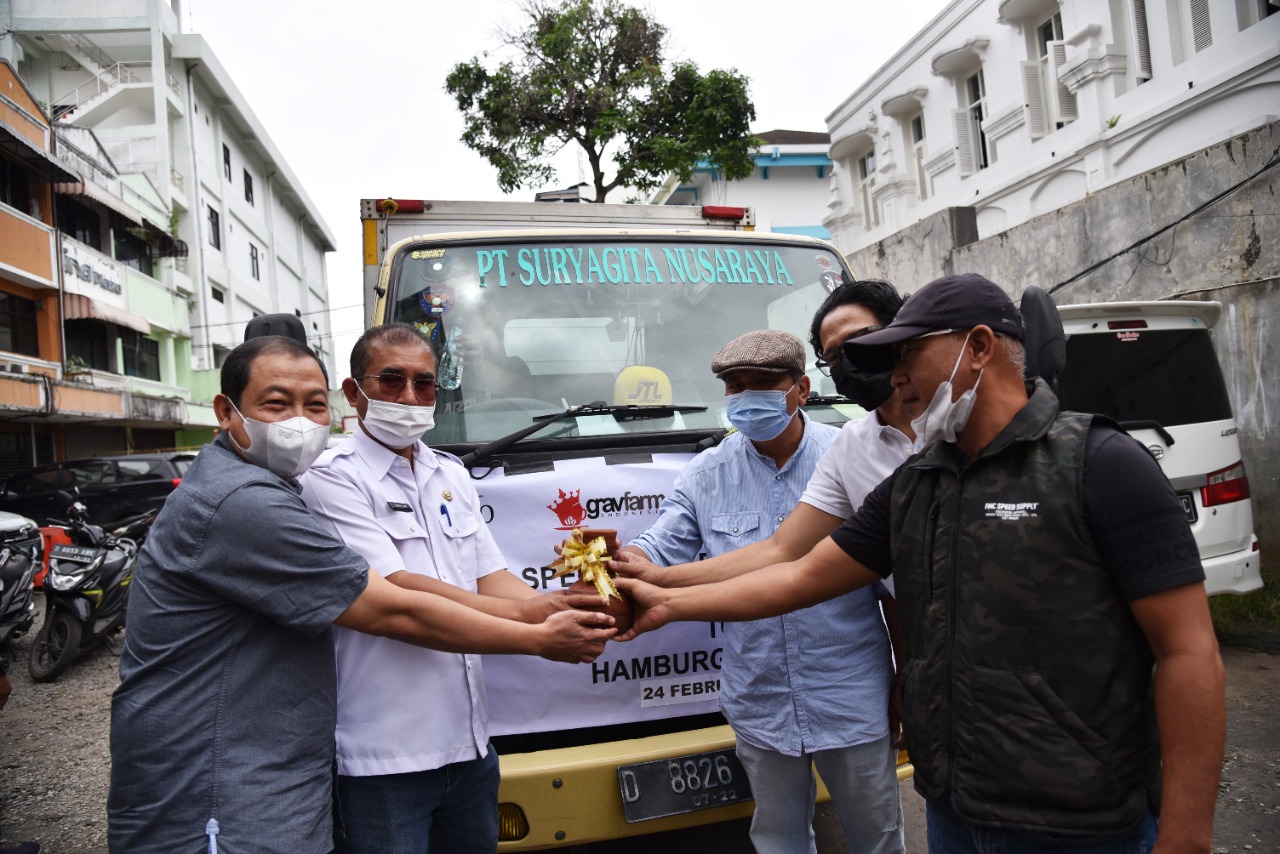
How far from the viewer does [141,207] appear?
23344mm

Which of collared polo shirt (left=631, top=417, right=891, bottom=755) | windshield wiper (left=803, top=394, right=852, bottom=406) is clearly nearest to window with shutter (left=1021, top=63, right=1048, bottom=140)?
windshield wiper (left=803, top=394, right=852, bottom=406)

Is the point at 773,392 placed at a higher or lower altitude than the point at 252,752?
higher

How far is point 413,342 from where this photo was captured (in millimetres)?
2494

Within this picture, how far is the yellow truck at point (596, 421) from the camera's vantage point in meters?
2.59

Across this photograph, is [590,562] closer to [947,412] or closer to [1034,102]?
[947,412]

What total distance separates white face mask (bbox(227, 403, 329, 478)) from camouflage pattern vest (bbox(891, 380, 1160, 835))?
144cm

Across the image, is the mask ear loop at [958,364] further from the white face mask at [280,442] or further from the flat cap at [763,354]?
the white face mask at [280,442]

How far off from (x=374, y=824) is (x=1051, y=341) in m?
2.15

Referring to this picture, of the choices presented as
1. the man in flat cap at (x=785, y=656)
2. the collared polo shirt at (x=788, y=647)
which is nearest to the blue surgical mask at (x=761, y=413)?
the man in flat cap at (x=785, y=656)

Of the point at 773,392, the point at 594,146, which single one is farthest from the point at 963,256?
the point at 773,392

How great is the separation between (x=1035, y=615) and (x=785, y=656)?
933 millimetres

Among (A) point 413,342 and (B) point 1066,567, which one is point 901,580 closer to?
(B) point 1066,567

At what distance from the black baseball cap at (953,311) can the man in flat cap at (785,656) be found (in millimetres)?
881

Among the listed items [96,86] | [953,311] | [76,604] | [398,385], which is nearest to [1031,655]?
[953,311]
